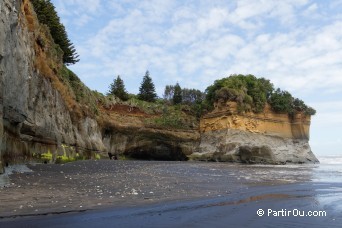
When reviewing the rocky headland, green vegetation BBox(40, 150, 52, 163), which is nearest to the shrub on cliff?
the rocky headland

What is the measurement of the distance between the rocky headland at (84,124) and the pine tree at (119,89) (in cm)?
649

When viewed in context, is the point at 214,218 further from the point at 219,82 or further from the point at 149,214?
the point at 219,82

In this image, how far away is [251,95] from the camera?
167 ft

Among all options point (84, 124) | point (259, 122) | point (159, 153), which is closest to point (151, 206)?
point (84, 124)

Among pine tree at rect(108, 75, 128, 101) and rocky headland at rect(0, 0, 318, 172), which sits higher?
pine tree at rect(108, 75, 128, 101)

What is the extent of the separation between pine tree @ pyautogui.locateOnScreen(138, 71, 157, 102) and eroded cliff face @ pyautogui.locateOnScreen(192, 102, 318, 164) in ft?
48.2

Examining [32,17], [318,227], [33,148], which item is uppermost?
[32,17]

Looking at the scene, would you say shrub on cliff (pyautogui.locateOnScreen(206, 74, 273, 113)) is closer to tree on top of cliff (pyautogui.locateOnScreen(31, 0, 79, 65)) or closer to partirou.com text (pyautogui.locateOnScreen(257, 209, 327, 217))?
tree on top of cliff (pyautogui.locateOnScreen(31, 0, 79, 65))

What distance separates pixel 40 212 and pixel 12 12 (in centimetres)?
1076

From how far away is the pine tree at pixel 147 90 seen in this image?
202 feet

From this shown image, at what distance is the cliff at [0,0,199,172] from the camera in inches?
528

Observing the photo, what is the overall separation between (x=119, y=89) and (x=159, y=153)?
12.3 metres

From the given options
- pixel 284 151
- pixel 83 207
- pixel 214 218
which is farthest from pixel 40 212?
pixel 284 151

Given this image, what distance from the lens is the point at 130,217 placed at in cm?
620
